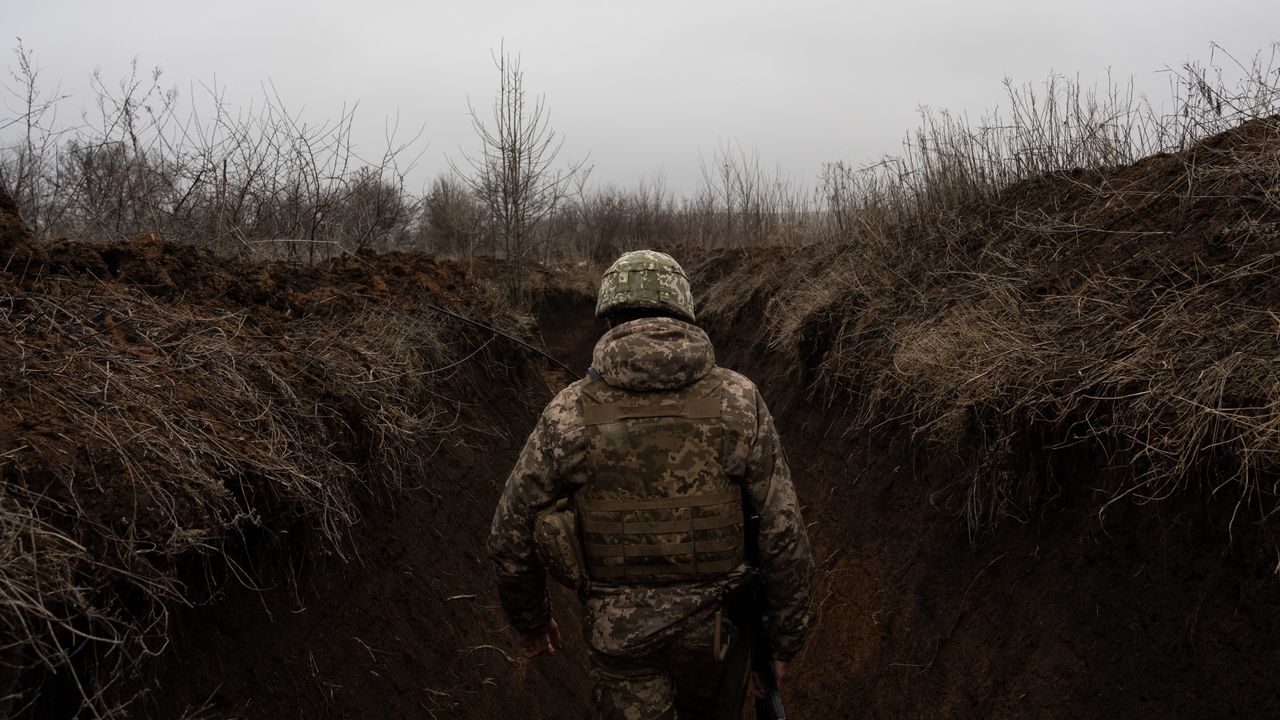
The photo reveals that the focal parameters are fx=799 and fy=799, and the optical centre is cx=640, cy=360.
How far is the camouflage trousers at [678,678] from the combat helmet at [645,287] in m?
1.11

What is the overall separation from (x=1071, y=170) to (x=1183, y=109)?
35.4 inches

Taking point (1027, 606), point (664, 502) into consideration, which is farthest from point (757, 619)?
point (1027, 606)

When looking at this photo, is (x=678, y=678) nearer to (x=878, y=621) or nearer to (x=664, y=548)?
(x=664, y=548)

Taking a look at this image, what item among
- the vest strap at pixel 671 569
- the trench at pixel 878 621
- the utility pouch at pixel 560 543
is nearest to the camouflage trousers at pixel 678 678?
the vest strap at pixel 671 569

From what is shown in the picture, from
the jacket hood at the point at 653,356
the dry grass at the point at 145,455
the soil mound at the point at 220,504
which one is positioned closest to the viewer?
the dry grass at the point at 145,455

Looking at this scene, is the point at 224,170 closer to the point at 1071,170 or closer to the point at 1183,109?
the point at 1071,170

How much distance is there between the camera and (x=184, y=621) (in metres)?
2.87

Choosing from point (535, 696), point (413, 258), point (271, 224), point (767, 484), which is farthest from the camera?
point (413, 258)

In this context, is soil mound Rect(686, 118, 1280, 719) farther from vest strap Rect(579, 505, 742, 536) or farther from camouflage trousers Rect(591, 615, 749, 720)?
vest strap Rect(579, 505, 742, 536)

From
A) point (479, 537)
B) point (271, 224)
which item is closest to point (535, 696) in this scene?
point (479, 537)

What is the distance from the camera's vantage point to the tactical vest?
104 inches

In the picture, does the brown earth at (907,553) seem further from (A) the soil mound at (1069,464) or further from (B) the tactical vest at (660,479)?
(B) the tactical vest at (660,479)

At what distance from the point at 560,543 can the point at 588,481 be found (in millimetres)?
224

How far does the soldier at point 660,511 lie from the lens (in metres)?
2.65
